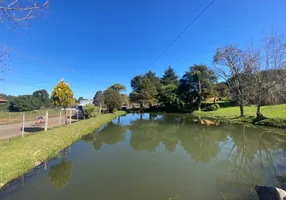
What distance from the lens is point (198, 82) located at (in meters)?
33.8

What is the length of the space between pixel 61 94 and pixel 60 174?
8.32 metres

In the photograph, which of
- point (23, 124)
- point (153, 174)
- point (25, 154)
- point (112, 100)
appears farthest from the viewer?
point (112, 100)

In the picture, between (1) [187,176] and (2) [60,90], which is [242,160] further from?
(2) [60,90]

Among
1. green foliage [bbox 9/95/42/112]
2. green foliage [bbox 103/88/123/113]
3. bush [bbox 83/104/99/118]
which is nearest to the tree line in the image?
green foliage [bbox 103/88/123/113]

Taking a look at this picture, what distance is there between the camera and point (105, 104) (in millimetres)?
32594

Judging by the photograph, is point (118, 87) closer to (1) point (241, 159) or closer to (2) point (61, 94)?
(2) point (61, 94)

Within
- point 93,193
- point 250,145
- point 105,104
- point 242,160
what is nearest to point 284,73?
point 250,145

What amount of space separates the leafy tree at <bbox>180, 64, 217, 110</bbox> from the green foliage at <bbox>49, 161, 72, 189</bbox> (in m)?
30.9

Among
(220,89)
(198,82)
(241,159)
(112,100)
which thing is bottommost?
(241,159)

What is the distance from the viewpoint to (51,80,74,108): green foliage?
12.5m

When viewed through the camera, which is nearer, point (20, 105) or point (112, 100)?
point (112, 100)

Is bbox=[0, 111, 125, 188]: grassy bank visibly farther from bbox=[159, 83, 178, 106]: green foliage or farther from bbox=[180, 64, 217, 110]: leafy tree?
bbox=[159, 83, 178, 106]: green foliage

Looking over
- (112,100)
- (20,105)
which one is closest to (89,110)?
(112,100)

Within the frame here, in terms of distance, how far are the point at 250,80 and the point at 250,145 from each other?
492 inches
